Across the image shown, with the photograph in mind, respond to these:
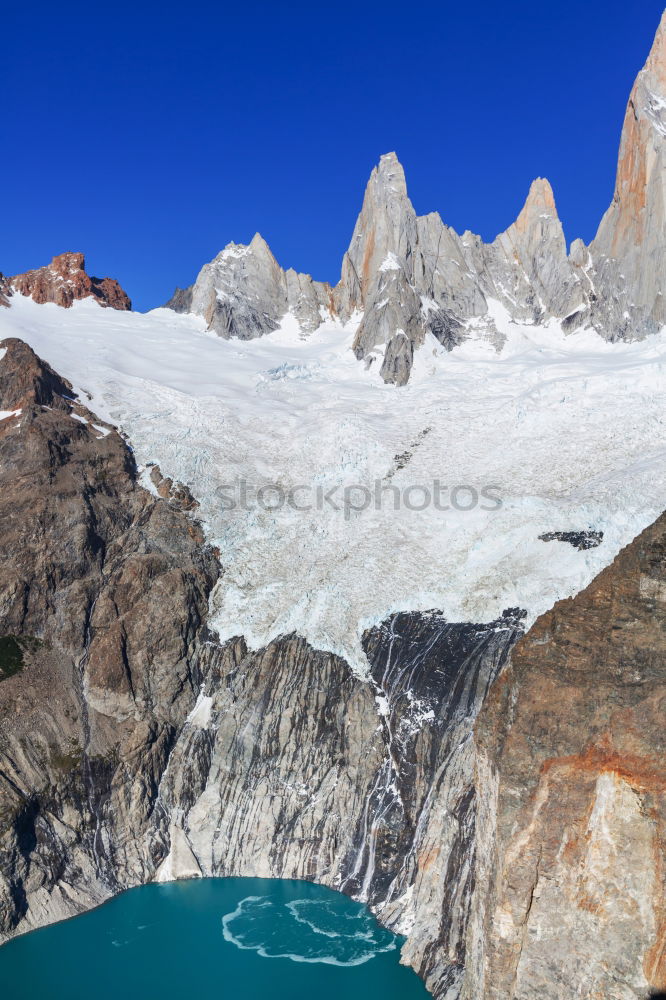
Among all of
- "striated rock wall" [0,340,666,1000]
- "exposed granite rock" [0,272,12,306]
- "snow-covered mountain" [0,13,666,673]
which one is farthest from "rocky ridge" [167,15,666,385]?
"striated rock wall" [0,340,666,1000]

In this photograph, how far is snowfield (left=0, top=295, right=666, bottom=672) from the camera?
165 feet

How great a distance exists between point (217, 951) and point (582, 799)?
21.9m

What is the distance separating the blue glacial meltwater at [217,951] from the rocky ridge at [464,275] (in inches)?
2321

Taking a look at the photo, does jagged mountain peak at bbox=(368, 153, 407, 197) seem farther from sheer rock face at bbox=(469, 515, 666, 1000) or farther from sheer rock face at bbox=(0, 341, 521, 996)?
sheer rock face at bbox=(469, 515, 666, 1000)

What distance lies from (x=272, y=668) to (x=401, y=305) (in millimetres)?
58405

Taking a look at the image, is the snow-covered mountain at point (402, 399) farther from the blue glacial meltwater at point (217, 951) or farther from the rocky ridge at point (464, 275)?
the blue glacial meltwater at point (217, 951)

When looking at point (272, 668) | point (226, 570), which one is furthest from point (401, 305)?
point (272, 668)

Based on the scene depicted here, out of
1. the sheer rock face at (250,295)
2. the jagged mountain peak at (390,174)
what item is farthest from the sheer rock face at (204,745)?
the jagged mountain peak at (390,174)

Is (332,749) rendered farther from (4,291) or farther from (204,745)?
(4,291)

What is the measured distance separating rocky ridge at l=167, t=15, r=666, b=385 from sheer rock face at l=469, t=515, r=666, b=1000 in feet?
206

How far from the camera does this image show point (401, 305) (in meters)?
95.3

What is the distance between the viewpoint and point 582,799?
24891 millimetres

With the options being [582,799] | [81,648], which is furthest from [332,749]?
[582,799]

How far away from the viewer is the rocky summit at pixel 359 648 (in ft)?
83.7
